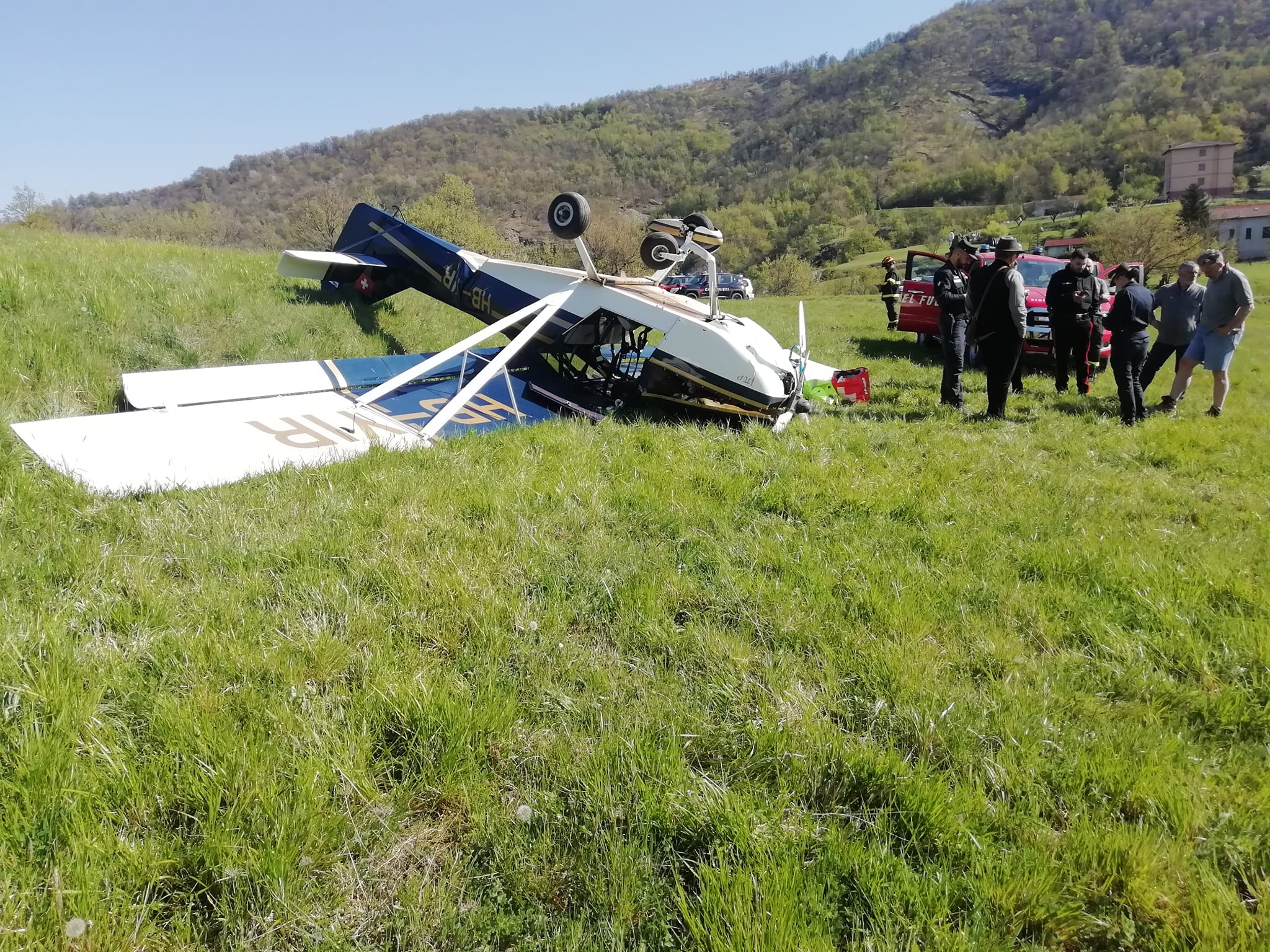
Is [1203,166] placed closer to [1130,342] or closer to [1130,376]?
[1130,342]

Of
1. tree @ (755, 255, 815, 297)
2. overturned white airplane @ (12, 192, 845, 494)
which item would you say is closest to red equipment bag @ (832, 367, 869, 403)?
overturned white airplane @ (12, 192, 845, 494)

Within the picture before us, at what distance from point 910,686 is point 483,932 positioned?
67.9 inches

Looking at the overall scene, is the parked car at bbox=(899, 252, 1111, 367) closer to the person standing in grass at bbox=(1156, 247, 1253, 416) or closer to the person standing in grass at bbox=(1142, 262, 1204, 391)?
the person standing in grass at bbox=(1142, 262, 1204, 391)

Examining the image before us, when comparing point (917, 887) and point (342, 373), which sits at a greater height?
point (342, 373)

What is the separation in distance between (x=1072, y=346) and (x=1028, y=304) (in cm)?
185

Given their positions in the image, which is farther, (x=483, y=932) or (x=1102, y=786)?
(x=1102, y=786)

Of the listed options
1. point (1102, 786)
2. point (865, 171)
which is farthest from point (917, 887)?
point (865, 171)

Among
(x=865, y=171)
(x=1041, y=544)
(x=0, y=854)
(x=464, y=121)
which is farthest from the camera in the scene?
(x=464, y=121)

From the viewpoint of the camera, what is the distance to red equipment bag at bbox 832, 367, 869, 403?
8305mm

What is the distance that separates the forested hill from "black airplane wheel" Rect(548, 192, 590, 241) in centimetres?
6236

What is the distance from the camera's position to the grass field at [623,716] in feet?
5.08

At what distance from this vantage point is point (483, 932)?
1.50 meters

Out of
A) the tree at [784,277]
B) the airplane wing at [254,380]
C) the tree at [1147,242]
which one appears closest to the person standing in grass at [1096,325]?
the airplane wing at [254,380]

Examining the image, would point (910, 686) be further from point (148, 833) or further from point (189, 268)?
point (189, 268)
